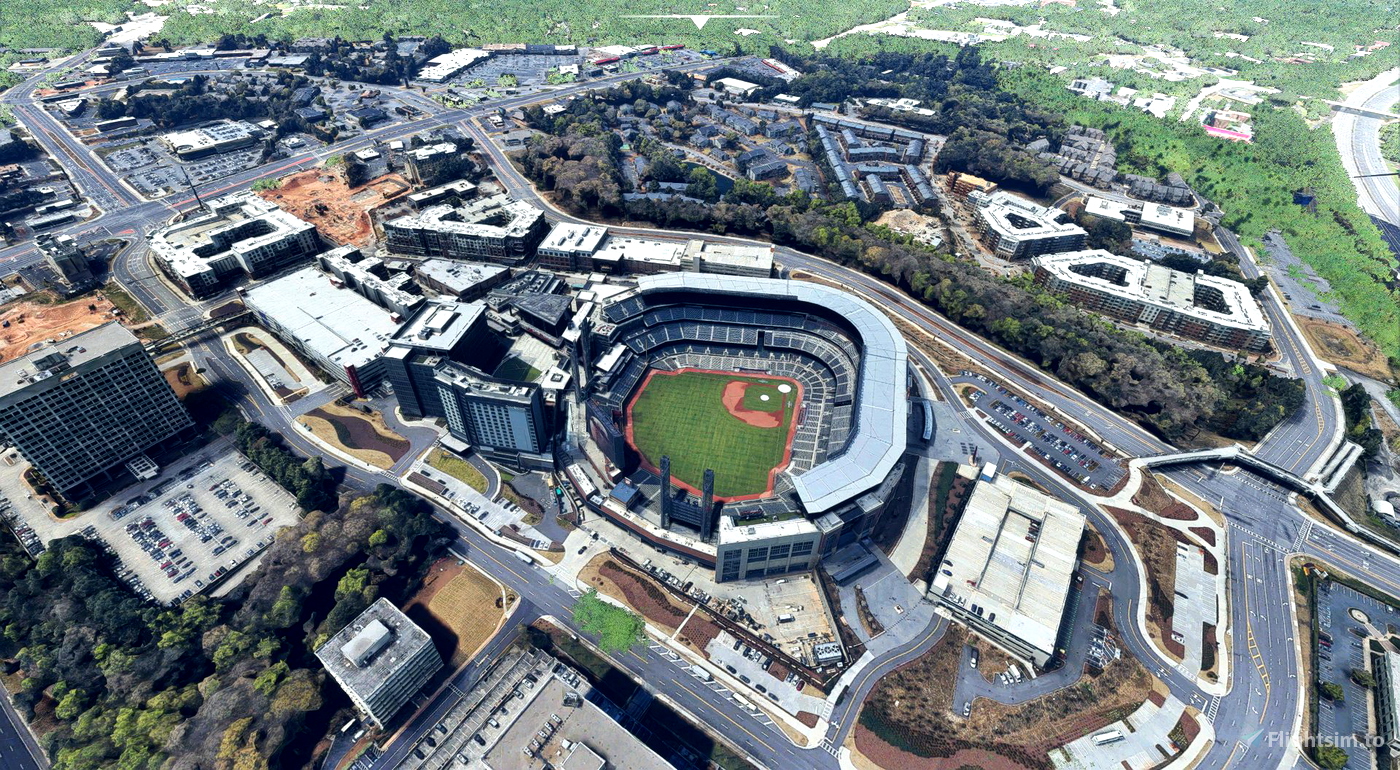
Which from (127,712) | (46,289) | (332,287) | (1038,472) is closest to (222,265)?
(332,287)

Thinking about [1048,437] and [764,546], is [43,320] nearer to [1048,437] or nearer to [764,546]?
[764,546]

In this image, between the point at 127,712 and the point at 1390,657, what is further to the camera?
the point at 1390,657

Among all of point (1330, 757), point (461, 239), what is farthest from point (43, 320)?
point (1330, 757)

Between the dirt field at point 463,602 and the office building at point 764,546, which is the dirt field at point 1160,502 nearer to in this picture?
the office building at point 764,546

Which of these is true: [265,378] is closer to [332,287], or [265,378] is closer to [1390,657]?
[332,287]

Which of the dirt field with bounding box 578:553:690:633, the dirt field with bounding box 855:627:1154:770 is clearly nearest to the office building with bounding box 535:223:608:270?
the dirt field with bounding box 578:553:690:633

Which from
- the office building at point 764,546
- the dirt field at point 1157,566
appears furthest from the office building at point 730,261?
the dirt field at point 1157,566
